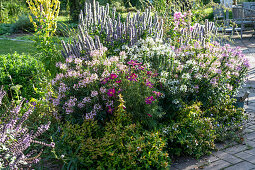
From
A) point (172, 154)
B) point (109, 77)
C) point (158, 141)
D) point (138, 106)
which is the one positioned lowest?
point (172, 154)

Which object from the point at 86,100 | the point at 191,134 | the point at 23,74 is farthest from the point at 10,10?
the point at 191,134

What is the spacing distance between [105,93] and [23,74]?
6.71 ft

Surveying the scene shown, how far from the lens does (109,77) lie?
343cm

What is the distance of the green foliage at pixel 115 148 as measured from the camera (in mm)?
2873

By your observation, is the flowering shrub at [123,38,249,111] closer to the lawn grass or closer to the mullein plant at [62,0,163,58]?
the mullein plant at [62,0,163,58]

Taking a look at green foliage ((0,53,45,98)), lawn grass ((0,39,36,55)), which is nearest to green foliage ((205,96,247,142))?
green foliage ((0,53,45,98))

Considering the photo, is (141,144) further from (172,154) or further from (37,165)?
(37,165)

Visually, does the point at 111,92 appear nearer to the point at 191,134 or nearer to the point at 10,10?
the point at 191,134

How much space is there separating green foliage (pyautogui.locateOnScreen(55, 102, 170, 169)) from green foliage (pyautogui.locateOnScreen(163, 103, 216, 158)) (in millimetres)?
254

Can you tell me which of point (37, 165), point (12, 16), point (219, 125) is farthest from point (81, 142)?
point (12, 16)

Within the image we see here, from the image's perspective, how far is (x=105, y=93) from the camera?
338cm

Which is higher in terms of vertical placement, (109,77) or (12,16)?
(12,16)

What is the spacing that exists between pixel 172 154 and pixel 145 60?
4.47 feet

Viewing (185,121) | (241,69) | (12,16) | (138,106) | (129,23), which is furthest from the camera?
(12,16)
